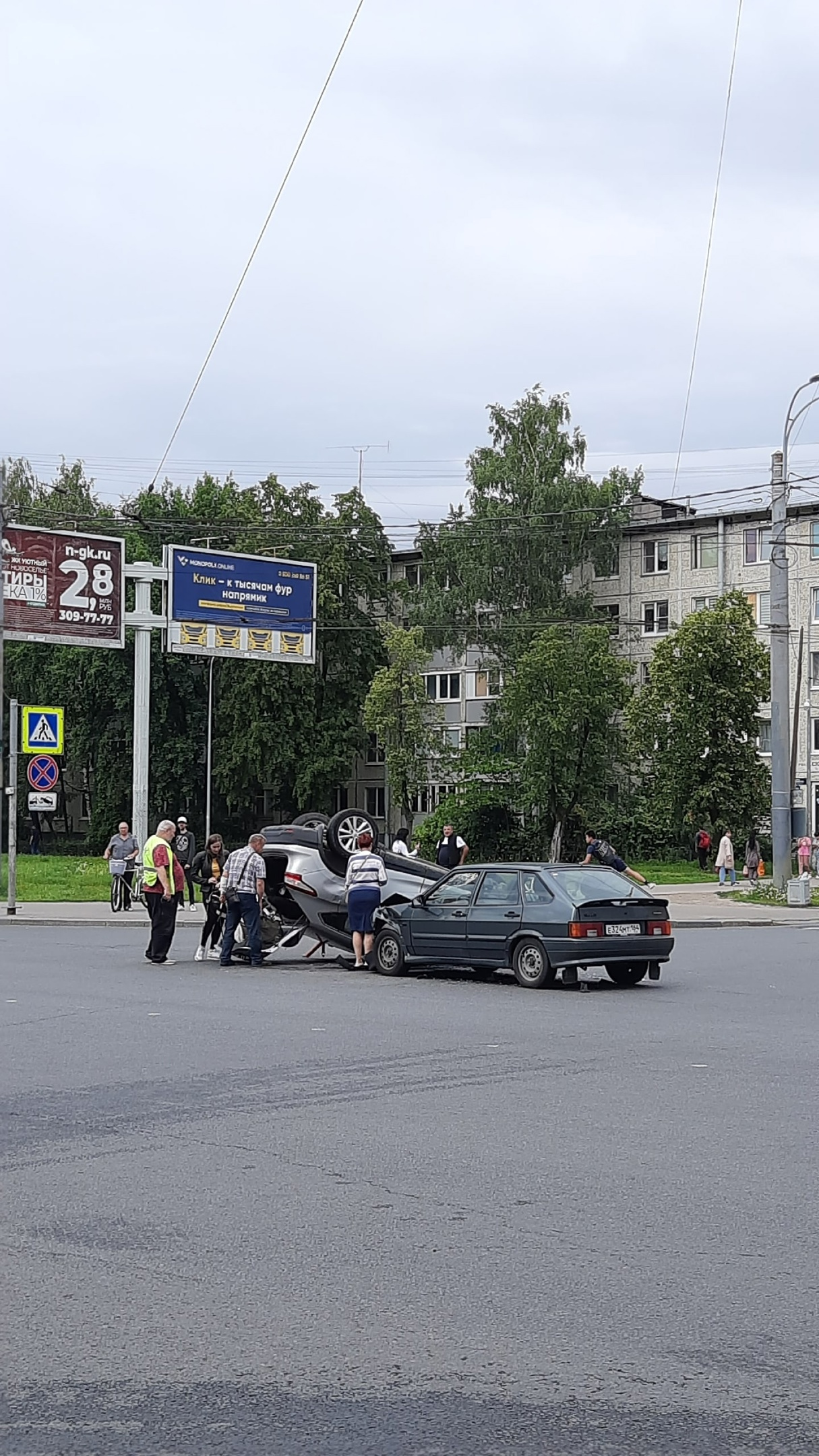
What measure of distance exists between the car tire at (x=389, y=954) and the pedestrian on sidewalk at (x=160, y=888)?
8.66ft

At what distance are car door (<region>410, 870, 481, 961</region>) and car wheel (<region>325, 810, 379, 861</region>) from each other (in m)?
1.85

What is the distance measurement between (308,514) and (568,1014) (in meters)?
62.7

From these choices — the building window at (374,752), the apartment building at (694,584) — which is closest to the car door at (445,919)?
the apartment building at (694,584)

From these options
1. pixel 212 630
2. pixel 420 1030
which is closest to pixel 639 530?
pixel 212 630

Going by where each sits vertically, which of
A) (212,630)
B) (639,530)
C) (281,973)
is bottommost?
(281,973)

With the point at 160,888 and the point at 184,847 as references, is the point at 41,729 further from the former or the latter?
the point at 160,888

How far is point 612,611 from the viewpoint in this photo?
83.8 metres

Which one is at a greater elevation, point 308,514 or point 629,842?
point 308,514

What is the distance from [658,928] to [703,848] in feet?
151

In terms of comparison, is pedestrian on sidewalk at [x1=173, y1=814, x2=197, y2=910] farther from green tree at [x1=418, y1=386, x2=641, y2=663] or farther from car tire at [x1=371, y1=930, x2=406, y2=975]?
green tree at [x1=418, y1=386, x2=641, y2=663]

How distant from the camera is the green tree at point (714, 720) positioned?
230 ft

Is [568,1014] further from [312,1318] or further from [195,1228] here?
[312,1318]

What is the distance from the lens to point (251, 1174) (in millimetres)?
8547

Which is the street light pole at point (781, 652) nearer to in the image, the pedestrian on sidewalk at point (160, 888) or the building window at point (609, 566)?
the pedestrian on sidewalk at point (160, 888)
